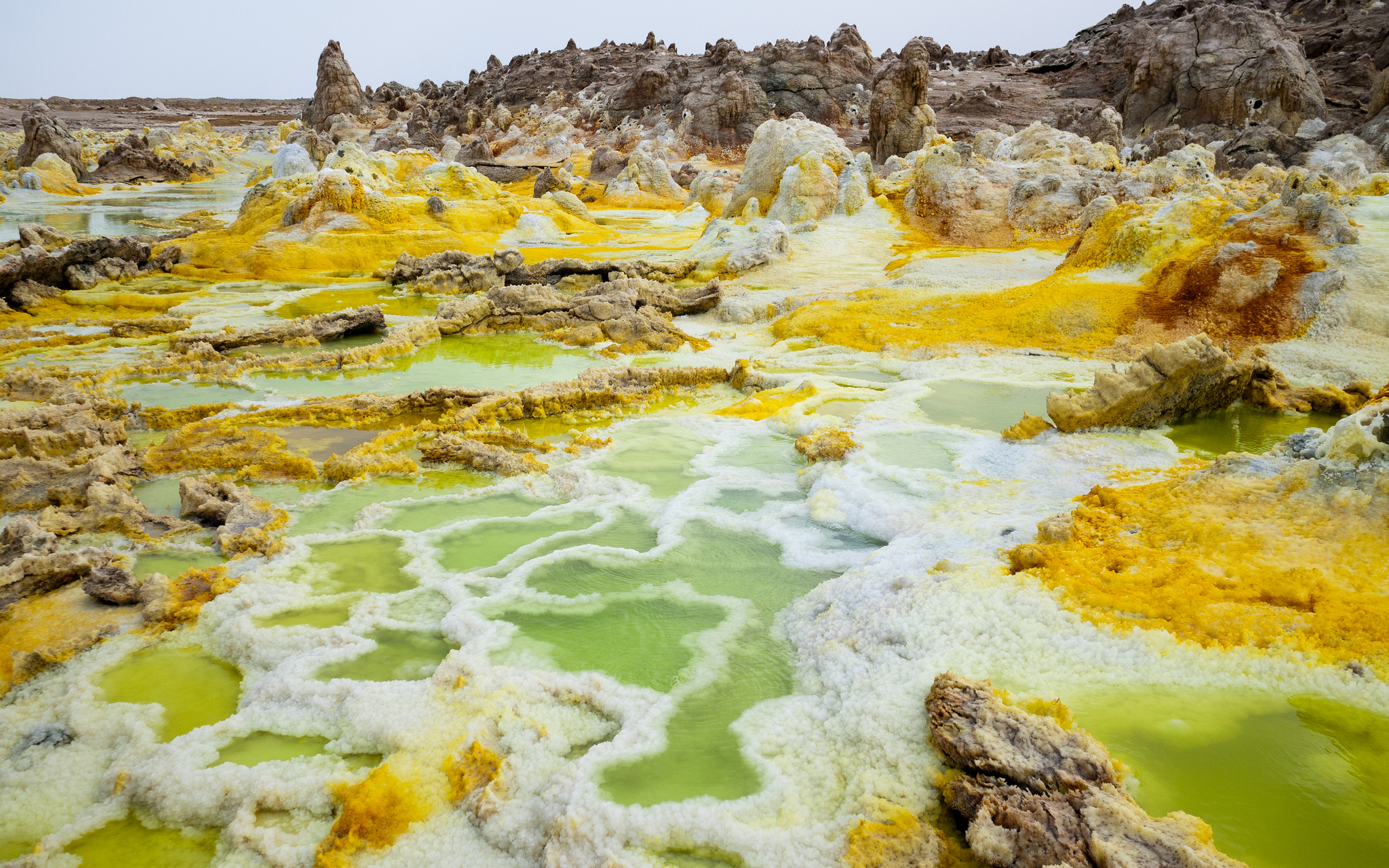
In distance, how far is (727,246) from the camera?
15625 millimetres

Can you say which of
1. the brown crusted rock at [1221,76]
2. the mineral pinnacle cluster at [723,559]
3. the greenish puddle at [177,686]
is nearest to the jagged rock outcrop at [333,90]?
the mineral pinnacle cluster at [723,559]

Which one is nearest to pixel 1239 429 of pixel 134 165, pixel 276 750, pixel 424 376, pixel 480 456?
pixel 480 456

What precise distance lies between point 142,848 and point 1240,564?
4517 mm

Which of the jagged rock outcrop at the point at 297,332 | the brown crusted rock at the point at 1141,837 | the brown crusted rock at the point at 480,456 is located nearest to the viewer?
the brown crusted rock at the point at 1141,837

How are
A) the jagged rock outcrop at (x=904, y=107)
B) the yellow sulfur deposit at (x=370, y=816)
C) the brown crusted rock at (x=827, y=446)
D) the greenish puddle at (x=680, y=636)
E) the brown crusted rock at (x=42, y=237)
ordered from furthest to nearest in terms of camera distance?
the jagged rock outcrop at (x=904, y=107)
the brown crusted rock at (x=42, y=237)
the brown crusted rock at (x=827, y=446)
the greenish puddle at (x=680, y=636)
the yellow sulfur deposit at (x=370, y=816)

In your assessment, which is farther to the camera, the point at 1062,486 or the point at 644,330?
the point at 644,330

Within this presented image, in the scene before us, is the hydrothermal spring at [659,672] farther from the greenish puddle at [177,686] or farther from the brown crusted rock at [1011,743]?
the brown crusted rock at [1011,743]

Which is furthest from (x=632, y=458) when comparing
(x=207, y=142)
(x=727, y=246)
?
(x=207, y=142)

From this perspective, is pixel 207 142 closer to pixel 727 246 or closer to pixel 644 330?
pixel 727 246

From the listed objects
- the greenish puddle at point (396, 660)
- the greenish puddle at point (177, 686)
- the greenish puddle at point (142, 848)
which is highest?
the greenish puddle at point (396, 660)

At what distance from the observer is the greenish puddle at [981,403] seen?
6.64 meters

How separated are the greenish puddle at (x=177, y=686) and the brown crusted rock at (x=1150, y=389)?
5.73m

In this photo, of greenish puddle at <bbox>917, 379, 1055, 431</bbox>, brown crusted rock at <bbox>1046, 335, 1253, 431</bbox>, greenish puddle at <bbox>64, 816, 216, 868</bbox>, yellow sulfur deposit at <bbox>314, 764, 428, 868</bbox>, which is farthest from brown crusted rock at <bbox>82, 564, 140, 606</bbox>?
brown crusted rock at <bbox>1046, 335, 1253, 431</bbox>

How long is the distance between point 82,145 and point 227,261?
43.6 m
